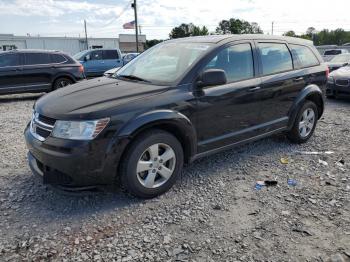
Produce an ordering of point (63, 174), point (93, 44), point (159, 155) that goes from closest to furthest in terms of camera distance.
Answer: point (63, 174)
point (159, 155)
point (93, 44)

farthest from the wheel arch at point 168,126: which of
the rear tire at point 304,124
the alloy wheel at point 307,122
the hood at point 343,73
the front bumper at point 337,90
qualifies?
the hood at point 343,73

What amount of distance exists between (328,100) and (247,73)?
22.5 feet

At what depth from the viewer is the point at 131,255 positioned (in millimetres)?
2779

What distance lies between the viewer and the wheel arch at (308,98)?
5.17 metres

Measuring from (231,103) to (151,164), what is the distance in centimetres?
134

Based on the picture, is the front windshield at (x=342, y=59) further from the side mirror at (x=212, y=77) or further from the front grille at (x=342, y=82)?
the side mirror at (x=212, y=77)

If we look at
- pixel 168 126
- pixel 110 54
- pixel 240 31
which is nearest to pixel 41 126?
pixel 168 126

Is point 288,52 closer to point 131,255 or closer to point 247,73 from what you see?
point 247,73

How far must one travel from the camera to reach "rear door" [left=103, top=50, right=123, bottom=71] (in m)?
17.7

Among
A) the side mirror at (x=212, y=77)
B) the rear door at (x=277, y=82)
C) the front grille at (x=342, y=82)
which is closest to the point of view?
the side mirror at (x=212, y=77)

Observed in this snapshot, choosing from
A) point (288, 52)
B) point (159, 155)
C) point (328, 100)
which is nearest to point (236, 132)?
point (159, 155)

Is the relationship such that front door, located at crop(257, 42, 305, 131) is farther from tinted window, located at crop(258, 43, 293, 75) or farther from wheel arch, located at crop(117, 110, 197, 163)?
wheel arch, located at crop(117, 110, 197, 163)

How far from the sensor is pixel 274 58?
4.87 metres

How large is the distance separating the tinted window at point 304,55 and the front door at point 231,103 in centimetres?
116
